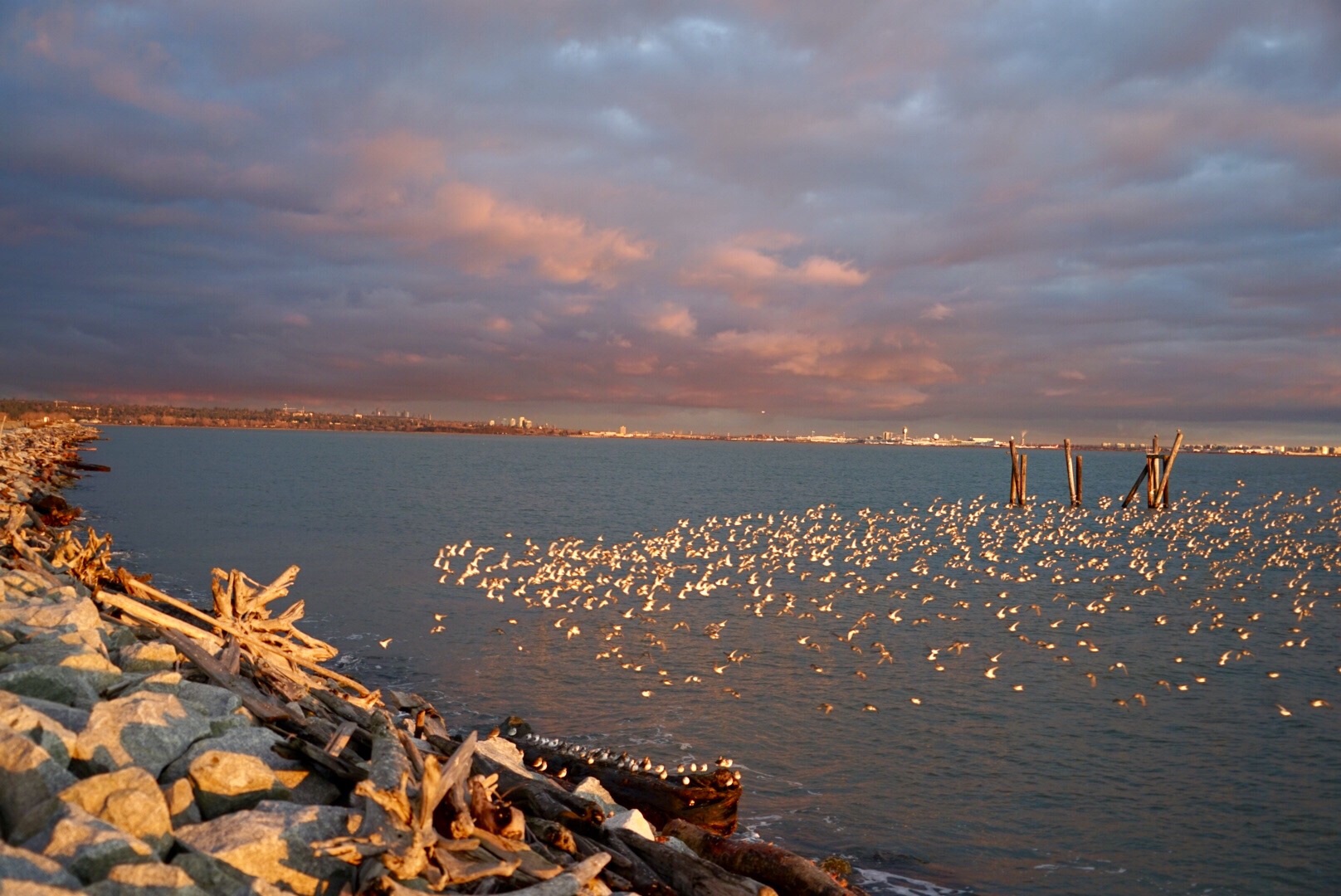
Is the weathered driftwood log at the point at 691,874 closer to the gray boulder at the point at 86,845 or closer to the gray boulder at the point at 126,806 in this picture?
the gray boulder at the point at 126,806

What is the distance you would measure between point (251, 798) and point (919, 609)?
21367 mm

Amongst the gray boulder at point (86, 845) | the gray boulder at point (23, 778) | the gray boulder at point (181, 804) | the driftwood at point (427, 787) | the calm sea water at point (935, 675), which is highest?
the gray boulder at point (23, 778)

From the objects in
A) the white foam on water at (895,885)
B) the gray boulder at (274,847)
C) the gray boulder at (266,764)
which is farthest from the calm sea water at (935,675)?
the gray boulder at (274,847)

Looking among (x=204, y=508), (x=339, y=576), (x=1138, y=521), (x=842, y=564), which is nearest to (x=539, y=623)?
(x=339, y=576)

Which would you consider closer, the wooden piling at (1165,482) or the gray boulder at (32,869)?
the gray boulder at (32,869)

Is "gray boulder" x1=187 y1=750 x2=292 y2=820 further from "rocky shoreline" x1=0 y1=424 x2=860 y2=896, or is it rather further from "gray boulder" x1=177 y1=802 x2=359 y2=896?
"gray boulder" x1=177 y1=802 x2=359 y2=896

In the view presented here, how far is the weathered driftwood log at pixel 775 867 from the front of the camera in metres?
7.23

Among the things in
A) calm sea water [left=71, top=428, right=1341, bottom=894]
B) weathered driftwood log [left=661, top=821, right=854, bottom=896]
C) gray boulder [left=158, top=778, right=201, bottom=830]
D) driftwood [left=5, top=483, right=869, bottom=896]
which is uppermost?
gray boulder [left=158, top=778, right=201, bottom=830]

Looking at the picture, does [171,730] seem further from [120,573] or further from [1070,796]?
[1070,796]

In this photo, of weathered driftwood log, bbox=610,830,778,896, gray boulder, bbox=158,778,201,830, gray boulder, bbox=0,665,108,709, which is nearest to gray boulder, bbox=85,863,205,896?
gray boulder, bbox=158,778,201,830

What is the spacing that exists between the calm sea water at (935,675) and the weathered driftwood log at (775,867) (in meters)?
2.50

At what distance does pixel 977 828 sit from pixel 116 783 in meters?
9.58

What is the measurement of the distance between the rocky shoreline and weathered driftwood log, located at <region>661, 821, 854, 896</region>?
0.6 inches

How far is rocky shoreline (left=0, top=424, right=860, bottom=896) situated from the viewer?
4547mm
